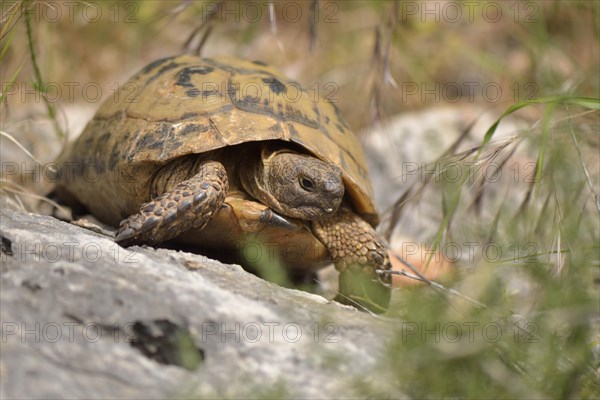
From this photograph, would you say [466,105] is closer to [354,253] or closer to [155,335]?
[354,253]

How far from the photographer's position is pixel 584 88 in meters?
3.99

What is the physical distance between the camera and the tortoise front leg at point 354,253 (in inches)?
129

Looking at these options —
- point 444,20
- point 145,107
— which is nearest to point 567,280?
point 145,107

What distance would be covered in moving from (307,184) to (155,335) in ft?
3.93

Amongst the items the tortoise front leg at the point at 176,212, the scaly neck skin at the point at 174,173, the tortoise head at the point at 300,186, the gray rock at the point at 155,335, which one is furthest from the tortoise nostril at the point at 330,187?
the gray rock at the point at 155,335

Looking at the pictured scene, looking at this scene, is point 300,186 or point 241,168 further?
point 241,168

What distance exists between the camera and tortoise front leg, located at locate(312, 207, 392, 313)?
3.28 meters

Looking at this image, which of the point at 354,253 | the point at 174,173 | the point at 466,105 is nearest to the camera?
the point at 174,173

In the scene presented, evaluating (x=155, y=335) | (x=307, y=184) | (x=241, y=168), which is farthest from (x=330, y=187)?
(x=155, y=335)

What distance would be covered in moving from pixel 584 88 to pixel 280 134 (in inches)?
72.1

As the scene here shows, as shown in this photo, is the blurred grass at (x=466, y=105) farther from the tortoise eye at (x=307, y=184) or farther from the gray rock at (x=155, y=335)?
the tortoise eye at (x=307, y=184)

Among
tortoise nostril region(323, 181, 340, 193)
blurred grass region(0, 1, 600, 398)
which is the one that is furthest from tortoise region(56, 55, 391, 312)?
blurred grass region(0, 1, 600, 398)

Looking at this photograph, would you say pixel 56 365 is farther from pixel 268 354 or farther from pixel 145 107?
pixel 145 107

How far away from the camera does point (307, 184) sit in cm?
311
